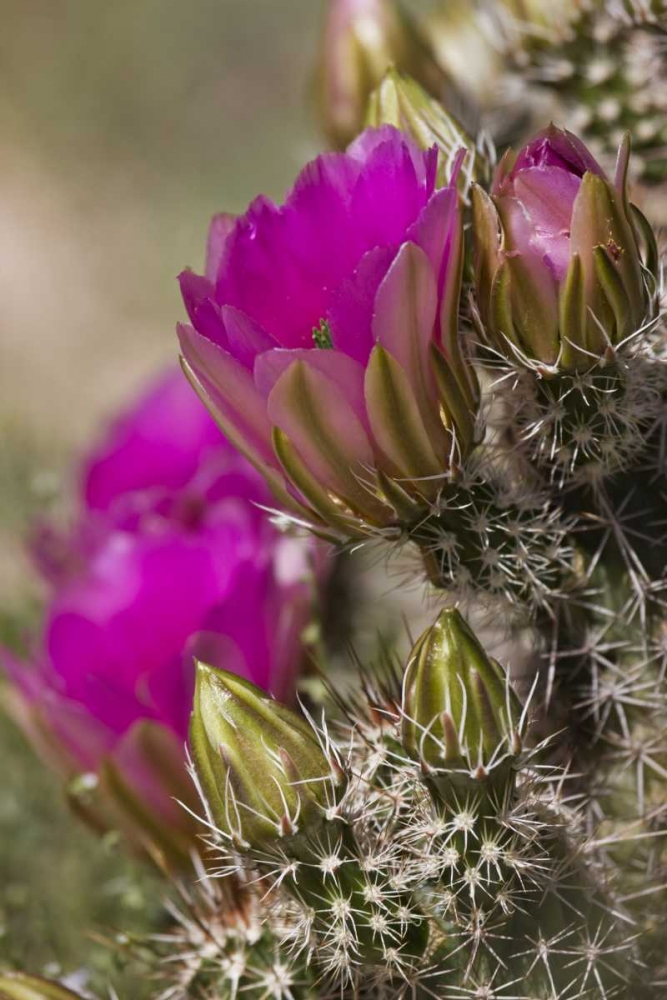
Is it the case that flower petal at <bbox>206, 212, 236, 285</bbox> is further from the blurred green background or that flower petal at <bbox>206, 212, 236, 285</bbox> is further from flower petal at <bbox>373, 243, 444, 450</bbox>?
the blurred green background

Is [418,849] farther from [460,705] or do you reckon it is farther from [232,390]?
[232,390]

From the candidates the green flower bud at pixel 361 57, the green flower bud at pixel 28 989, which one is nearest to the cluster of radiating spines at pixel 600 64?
the green flower bud at pixel 361 57

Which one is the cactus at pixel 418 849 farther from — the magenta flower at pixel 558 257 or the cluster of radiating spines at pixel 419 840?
the magenta flower at pixel 558 257

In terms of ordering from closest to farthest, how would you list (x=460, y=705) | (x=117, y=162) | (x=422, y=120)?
(x=460, y=705)
(x=422, y=120)
(x=117, y=162)

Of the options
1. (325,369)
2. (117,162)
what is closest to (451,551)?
(325,369)

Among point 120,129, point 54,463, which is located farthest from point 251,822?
point 120,129
